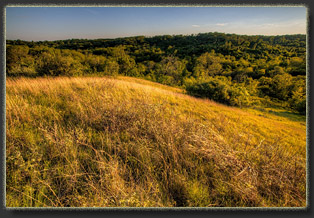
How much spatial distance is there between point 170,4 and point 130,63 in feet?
144

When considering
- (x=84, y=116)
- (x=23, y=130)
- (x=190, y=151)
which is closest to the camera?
(x=190, y=151)

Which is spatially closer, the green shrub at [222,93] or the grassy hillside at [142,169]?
the grassy hillside at [142,169]

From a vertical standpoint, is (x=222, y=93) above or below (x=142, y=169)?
above

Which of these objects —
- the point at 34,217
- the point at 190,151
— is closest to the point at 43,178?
the point at 34,217

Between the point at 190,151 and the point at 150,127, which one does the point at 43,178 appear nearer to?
the point at 150,127

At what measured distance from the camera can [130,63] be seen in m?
42.6

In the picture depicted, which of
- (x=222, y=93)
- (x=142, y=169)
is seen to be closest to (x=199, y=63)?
(x=222, y=93)

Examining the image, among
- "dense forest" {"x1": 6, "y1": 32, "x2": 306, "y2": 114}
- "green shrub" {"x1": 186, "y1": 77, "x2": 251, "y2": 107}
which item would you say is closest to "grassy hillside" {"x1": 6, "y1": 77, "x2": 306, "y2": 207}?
"green shrub" {"x1": 186, "y1": 77, "x2": 251, "y2": 107}

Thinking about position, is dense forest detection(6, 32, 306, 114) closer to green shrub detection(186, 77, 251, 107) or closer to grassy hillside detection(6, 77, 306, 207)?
green shrub detection(186, 77, 251, 107)

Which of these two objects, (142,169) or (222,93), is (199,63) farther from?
(142,169)

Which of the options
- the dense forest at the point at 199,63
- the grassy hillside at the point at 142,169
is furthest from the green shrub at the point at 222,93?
the grassy hillside at the point at 142,169

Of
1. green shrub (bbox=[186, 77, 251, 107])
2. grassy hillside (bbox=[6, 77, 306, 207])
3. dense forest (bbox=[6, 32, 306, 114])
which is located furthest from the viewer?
dense forest (bbox=[6, 32, 306, 114])

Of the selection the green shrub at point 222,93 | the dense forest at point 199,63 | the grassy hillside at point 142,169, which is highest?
the dense forest at point 199,63

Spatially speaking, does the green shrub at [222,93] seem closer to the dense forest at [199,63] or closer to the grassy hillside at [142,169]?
the dense forest at [199,63]
